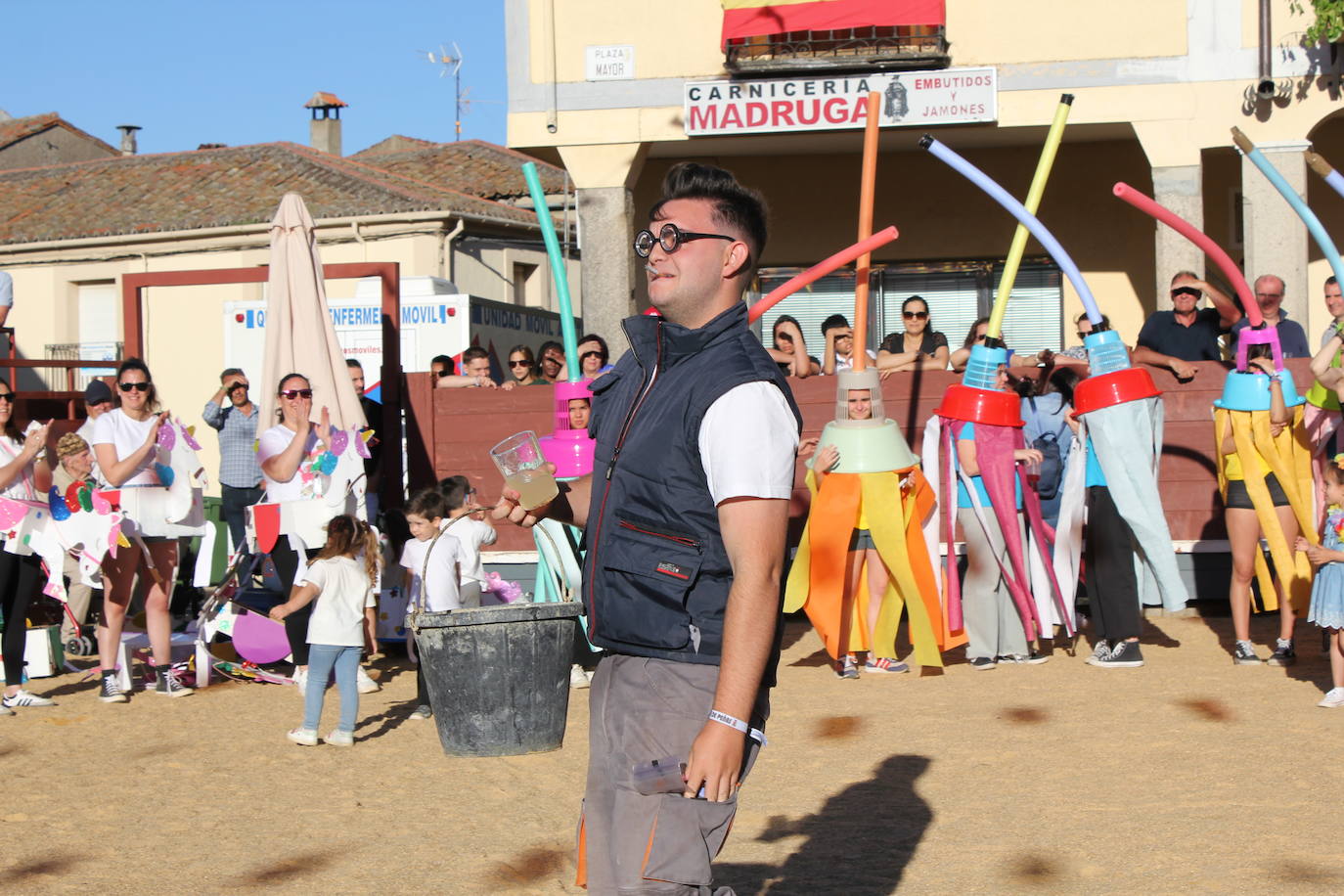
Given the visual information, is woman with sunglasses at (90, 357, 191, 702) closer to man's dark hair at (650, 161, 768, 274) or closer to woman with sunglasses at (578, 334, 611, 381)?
woman with sunglasses at (578, 334, 611, 381)

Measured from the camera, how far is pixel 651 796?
299 cm

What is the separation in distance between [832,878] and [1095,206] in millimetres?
11335

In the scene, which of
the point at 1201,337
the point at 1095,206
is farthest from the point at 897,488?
the point at 1095,206

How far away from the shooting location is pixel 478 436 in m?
10.7

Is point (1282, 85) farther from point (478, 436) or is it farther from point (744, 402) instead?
point (744, 402)

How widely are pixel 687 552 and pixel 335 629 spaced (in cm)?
447

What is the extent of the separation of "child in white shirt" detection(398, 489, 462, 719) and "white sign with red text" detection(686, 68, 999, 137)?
232 inches

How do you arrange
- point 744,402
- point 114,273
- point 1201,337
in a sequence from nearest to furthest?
point 744,402 < point 1201,337 < point 114,273

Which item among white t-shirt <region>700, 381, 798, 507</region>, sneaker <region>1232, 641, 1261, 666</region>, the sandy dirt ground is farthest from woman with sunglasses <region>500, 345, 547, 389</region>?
white t-shirt <region>700, 381, 798, 507</region>

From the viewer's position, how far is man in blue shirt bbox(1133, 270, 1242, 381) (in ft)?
32.5

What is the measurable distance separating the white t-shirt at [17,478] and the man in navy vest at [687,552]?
596 cm

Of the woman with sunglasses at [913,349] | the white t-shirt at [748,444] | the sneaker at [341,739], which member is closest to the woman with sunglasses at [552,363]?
the woman with sunglasses at [913,349]

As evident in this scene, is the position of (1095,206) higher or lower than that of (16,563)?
higher

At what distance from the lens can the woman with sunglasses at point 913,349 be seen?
10.2m
